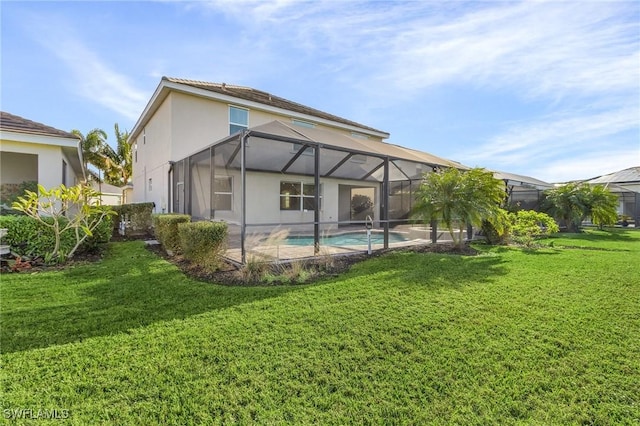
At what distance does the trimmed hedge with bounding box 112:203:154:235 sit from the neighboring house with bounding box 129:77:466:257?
0.75m

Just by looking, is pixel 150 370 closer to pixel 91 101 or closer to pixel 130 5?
pixel 130 5

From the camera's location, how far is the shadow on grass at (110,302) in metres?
3.48

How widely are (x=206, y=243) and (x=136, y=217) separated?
8669 mm

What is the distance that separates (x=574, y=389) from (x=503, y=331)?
102cm

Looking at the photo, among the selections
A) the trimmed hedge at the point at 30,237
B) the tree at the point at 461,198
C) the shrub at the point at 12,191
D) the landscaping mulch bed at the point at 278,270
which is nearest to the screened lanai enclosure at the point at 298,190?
the landscaping mulch bed at the point at 278,270

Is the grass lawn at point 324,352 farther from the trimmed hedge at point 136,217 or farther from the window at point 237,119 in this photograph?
the window at point 237,119

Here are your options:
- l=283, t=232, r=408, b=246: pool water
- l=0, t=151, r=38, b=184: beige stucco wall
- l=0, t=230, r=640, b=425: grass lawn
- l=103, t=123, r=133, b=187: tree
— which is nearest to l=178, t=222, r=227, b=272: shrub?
l=0, t=230, r=640, b=425: grass lawn

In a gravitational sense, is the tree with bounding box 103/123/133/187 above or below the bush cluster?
above

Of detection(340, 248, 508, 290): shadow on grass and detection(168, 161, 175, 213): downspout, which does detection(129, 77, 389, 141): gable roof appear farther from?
detection(340, 248, 508, 290): shadow on grass

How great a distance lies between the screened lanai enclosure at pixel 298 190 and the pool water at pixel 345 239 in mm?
34

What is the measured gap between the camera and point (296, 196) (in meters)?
13.7

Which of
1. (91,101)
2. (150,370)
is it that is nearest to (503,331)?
(150,370)

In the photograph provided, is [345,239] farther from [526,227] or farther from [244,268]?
[526,227]

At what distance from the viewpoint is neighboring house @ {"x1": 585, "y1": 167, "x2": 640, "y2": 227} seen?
2292 centimetres
